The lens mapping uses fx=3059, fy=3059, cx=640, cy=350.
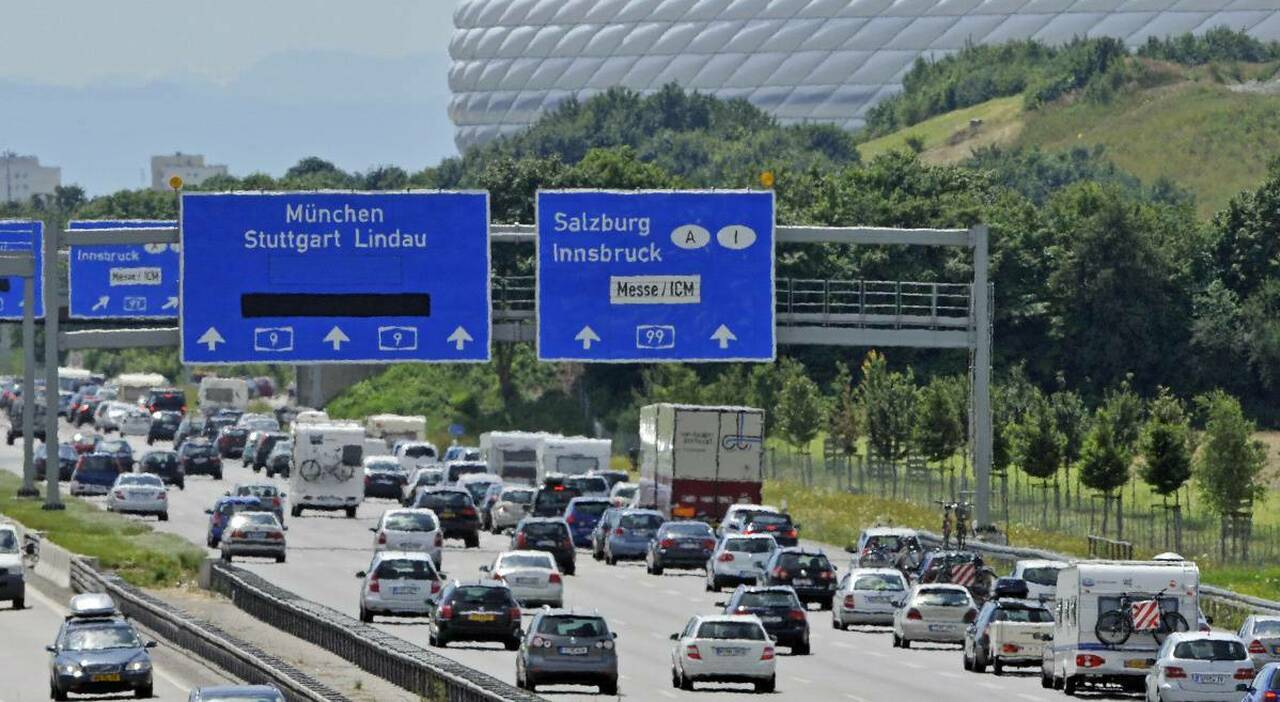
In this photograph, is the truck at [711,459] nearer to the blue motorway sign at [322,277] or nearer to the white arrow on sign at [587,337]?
the white arrow on sign at [587,337]

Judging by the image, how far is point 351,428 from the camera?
86.6 metres

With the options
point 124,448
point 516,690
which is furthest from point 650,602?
point 124,448

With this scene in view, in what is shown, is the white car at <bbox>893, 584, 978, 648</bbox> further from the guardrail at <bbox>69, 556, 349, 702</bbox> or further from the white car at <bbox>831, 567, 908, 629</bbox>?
the guardrail at <bbox>69, 556, 349, 702</bbox>

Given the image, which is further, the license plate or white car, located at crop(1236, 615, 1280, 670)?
white car, located at crop(1236, 615, 1280, 670)

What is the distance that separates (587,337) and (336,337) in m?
5.78

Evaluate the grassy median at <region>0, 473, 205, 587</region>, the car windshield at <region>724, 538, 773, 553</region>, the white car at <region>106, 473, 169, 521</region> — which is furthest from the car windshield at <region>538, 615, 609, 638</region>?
the white car at <region>106, 473, 169, 521</region>

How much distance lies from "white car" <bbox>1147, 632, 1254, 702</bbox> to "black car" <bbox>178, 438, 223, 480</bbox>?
7579 cm

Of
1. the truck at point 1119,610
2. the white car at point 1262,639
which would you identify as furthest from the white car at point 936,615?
the truck at point 1119,610

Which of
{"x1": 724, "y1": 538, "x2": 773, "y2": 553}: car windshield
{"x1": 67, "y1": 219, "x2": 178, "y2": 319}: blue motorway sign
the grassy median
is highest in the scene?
{"x1": 67, "y1": 219, "x2": 178, "y2": 319}: blue motorway sign

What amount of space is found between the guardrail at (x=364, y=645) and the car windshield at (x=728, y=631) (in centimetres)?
404

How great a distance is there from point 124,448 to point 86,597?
6104 centimetres

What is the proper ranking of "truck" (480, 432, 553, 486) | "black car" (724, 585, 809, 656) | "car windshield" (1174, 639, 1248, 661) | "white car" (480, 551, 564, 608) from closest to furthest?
"car windshield" (1174, 639, 1248, 661), "black car" (724, 585, 809, 656), "white car" (480, 551, 564, 608), "truck" (480, 432, 553, 486)

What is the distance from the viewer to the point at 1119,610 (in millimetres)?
43094

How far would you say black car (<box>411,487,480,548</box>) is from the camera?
254 feet
